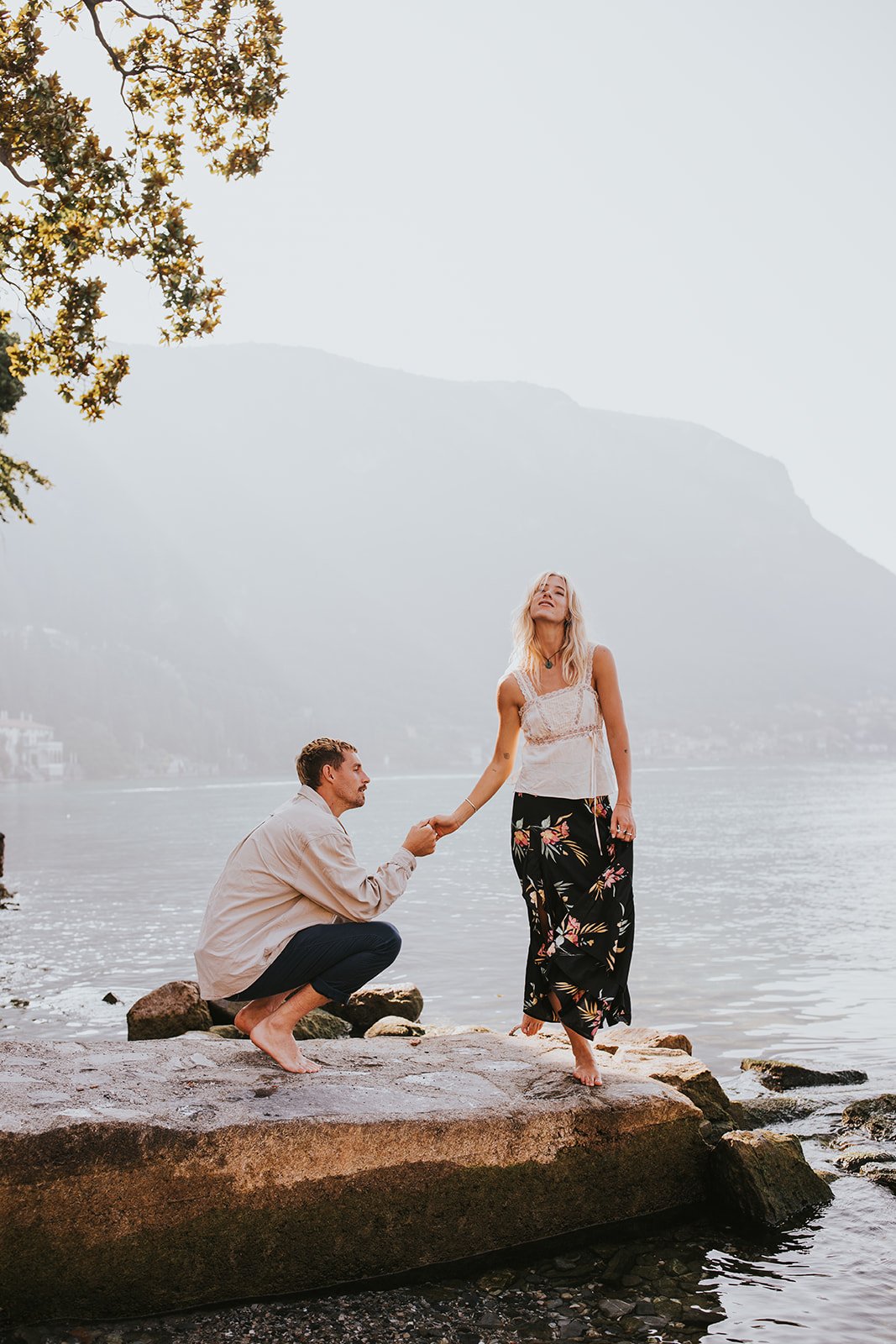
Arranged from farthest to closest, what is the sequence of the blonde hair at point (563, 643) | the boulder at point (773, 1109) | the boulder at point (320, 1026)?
1. the boulder at point (320, 1026)
2. the boulder at point (773, 1109)
3. the blonde hair at point (563, 643)

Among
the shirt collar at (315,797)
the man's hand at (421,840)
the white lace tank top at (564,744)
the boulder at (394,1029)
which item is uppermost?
the white lace tank top at (564,744)

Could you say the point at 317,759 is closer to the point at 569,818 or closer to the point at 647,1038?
the point at 569,818

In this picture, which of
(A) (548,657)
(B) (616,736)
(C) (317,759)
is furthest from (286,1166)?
(A) (548,657)

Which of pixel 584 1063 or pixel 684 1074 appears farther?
pixel 684 1074

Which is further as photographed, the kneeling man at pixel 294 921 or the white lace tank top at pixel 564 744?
the white lace tank top at pixel 564 744

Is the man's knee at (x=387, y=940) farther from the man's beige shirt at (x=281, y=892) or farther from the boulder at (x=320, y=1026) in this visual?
the boulder at (x=320, y=1026)

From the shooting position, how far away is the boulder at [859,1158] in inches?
300

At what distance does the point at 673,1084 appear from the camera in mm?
7254

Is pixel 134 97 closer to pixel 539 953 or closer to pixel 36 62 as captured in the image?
pixel 36 62

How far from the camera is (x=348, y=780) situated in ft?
21.3

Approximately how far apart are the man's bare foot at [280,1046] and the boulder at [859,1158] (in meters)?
3.90

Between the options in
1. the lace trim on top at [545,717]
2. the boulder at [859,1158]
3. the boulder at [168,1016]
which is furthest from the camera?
the boulder at [168,1016]

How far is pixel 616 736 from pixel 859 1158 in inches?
141

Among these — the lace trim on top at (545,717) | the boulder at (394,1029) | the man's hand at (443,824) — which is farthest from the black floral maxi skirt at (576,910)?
the boulder at (394,1029)
